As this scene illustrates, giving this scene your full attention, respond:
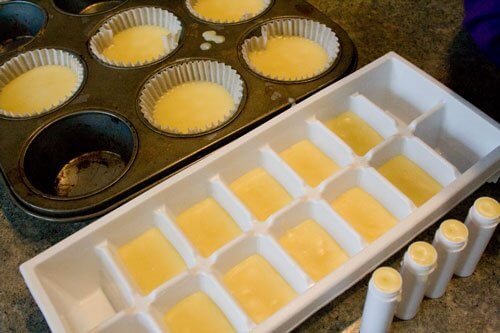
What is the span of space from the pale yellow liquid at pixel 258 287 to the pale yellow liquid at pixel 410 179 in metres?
0.34

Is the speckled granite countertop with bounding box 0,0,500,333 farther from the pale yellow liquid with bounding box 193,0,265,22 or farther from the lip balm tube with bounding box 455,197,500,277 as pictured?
the pale yellow liquid with bounding box 193,0,265,22

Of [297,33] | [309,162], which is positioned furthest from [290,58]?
[309,162]

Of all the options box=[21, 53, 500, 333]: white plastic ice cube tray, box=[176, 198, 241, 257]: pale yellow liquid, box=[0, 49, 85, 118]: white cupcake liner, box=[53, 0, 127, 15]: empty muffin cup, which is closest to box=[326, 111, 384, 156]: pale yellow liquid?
box=[21, 53, 500, 333]: white plastic ice cube tray

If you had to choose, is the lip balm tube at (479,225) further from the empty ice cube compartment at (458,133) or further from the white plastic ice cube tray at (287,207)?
the empty ice cube compartment at (458,133)

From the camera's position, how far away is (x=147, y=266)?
3.25 feet

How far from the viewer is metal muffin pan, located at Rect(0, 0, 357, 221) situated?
1.07m

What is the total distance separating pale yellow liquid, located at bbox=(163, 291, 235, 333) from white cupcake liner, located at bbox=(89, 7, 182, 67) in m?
0.69

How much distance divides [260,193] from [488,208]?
447 mm

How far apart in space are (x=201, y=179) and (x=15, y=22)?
3.19 ft

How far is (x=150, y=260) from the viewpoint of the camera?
1.00 metres

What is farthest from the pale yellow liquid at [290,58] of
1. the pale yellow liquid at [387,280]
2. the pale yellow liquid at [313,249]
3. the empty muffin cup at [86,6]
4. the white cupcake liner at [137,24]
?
the pale yellow liquid at [387,280]

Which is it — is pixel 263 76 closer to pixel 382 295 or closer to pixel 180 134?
pixel 180 134

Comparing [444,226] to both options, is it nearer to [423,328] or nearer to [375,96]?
[423,328]

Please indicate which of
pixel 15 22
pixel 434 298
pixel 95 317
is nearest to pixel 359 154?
pixel 434 298
